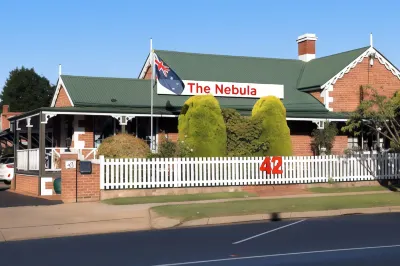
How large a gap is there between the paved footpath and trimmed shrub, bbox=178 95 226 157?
5.39m

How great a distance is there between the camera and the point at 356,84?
28609mm

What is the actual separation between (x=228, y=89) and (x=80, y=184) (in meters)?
11.1

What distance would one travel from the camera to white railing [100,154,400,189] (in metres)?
19.0

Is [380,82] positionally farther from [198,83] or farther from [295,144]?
[198,83]

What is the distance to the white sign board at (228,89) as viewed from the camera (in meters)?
26.9

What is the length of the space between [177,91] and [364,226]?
11734mm

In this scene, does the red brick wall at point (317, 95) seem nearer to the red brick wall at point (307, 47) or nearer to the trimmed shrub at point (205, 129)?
the red brick wall at point (307, 47)

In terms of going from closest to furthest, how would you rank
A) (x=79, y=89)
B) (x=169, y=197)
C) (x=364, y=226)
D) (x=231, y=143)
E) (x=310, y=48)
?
1. (x=364, y=226)
2. (x=169, y=197)
3. (x=231, y=143)
4. (x=79, y=89)
5. (x=310, y=48)

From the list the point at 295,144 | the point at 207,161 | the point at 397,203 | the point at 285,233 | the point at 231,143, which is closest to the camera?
the point at 285,233

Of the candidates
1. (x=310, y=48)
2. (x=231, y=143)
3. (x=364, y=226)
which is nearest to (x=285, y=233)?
(x=364, y=226)

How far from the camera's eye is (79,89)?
2591cm

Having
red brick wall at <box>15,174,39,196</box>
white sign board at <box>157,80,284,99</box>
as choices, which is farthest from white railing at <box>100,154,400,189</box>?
white sign board at <box>157,80,284,99</box>

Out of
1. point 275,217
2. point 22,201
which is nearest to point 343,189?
point 275,217

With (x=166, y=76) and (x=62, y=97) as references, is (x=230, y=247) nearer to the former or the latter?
(x=166, y=76)
